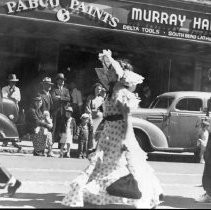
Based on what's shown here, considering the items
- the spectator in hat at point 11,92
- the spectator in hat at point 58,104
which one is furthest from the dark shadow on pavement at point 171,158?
the spectator in hat at point 11,92

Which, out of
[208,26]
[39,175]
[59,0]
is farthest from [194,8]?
[39,175]

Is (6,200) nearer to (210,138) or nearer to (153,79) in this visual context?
(210,138)

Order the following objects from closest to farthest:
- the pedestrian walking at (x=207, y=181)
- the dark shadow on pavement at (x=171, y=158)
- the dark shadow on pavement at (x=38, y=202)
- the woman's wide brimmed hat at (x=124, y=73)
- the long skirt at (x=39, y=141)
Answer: the dark shadow on pavement at (x=38, y=202) → the woman's wide brimmed hat at (x=124, y=73) → the pedestrian walking at (x=207, y=181) → the long skirt at (x=39, y=141) → the dark shadow on pavement at (x=171, y=158)

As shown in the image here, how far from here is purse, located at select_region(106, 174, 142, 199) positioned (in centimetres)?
662

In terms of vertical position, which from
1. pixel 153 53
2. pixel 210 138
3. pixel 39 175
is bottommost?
pixel 39 175

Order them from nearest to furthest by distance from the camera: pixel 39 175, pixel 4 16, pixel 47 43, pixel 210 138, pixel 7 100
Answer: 1. pixel 210 138
2. pixel 39 175
3. pixel 7 100
4. pixel 4 16
5. pixel 47 43

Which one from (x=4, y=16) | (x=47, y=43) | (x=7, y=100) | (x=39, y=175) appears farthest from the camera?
(x=47, y=43)

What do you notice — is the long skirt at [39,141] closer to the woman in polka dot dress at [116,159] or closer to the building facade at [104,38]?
the building facade at [104,38]

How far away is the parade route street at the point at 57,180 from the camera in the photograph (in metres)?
7.27

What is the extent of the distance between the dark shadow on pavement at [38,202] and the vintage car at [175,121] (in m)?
6.11

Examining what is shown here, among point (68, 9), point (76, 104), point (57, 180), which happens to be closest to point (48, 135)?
point (76, 104)

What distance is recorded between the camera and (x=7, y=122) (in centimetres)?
1302

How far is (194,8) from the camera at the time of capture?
2002cm

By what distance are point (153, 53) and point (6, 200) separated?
1401 cm
